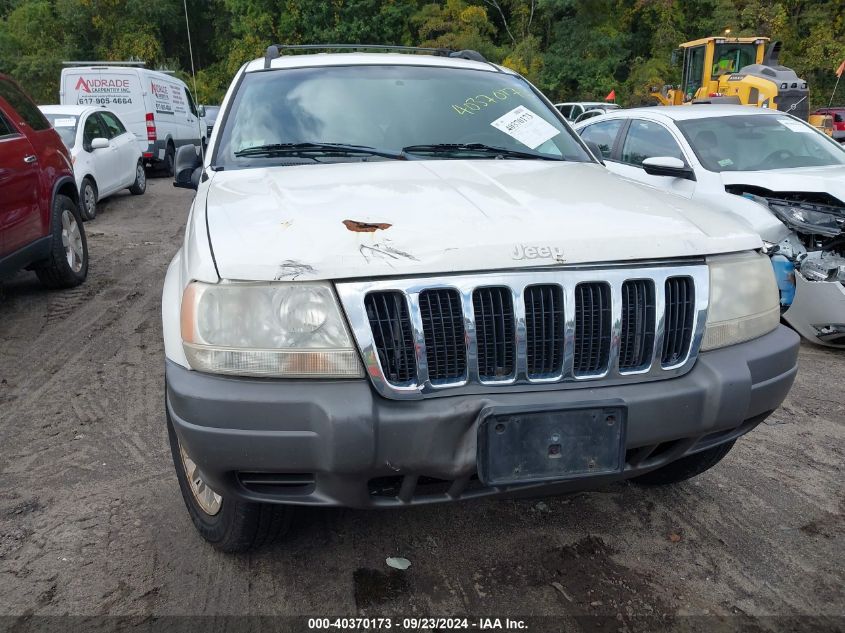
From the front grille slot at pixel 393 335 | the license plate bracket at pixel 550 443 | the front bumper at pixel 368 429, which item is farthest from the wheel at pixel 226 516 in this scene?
the license plate bracket at pixel 550 443

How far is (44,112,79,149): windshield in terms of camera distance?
373 inches

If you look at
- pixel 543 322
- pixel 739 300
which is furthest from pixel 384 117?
pixel 739 300

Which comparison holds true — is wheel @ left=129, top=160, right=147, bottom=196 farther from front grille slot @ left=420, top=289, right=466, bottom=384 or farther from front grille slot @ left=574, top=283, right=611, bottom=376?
front grille slot @ left=574, top=283, right=611, bottom=376

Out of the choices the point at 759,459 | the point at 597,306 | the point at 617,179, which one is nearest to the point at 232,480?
the point at 597,306

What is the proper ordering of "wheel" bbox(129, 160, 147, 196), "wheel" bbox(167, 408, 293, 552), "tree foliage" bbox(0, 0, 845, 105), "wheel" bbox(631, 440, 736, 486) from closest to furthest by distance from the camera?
"wheel" bbox(167, 408, 293, 552) → "wheel" bbox(631, 440, 736, 486) → "wheel" bbox(129, 160, 147, 196) → "tree foliage" bbox(0, 0, 845, 105)

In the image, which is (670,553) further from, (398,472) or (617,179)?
(617,179)

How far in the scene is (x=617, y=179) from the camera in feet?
9.71

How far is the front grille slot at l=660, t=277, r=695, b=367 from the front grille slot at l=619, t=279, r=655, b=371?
0.06 metres

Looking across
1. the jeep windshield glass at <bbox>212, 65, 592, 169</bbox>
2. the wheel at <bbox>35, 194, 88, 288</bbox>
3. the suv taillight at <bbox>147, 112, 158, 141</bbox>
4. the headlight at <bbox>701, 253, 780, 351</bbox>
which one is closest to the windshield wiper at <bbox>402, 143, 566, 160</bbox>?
the jeep windshield glass at <bbox>212, 65, 592, 169</bbox>

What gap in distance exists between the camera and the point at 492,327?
6.61 ft

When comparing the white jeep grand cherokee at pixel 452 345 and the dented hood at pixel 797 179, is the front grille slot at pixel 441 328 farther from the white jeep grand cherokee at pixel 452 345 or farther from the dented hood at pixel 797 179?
the dented hood at pixel 797 179

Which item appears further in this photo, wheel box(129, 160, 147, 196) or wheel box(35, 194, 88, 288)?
wheel box(129, 160, 147, 196)

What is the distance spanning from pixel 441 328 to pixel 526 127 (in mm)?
1830

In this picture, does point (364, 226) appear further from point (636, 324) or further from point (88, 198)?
point (88, 198)
